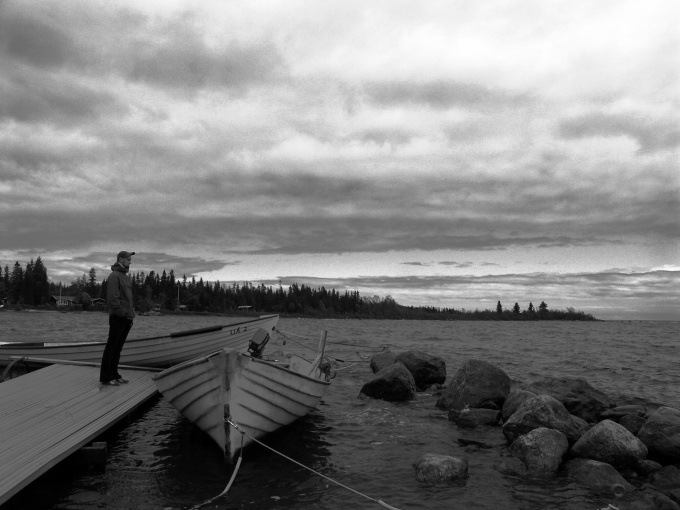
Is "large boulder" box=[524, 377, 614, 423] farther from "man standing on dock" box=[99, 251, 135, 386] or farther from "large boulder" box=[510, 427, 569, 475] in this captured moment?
"man standing on dock" box=[99, 251, 135, 386]

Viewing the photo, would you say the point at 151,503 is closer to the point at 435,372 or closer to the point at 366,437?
the point at 366,437

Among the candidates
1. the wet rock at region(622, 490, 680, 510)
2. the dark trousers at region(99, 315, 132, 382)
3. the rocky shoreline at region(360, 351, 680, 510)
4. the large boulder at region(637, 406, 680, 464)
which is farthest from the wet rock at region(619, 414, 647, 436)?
the dark trousers at region(99, 315, 132, 382)


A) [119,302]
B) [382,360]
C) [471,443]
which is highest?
[119,302]

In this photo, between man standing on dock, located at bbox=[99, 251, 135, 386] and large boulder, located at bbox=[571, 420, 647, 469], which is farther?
man standing on dock, located at bbox=[99, 251, 135, 386]

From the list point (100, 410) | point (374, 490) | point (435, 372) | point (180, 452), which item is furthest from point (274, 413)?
point (435, 372)

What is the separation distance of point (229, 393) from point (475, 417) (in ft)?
23.2

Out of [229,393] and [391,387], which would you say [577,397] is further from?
[229,393]

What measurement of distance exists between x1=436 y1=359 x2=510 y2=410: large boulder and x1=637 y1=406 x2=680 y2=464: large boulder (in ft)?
14.6

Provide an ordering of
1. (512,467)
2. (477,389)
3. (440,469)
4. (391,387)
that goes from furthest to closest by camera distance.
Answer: (391,387) < (477,389) < (512,467) < (440,469)

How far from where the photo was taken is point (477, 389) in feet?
47.4

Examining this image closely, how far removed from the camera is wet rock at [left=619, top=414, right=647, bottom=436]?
11.1 m

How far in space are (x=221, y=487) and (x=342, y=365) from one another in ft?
62.1

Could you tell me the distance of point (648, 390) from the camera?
780 inches

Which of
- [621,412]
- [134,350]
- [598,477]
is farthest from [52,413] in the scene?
[621,412]
